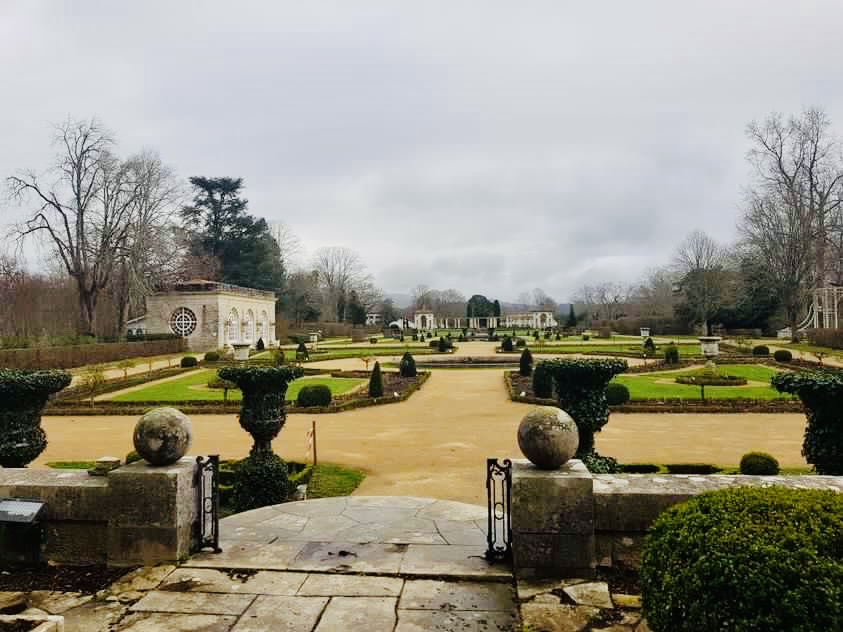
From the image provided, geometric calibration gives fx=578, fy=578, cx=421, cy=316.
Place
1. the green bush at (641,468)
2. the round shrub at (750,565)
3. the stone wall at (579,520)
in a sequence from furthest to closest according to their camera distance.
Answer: the green bush at (641,468) → the stone wall at (579,520) → the round shrub at (750,565)

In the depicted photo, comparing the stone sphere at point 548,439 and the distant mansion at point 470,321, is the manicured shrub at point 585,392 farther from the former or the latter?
the distant mansion at point 470,321

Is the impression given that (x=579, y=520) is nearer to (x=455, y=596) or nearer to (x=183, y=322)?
(x=455, y=596)

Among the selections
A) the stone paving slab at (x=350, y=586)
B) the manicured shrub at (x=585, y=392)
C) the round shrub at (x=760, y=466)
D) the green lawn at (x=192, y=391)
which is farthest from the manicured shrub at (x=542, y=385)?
the stone paving slab at (x=350, y=586)

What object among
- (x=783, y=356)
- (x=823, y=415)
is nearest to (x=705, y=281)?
(x=783, y=356)

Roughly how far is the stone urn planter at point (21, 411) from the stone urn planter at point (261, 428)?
1923 millimetres

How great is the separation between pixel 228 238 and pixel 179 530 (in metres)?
53.8

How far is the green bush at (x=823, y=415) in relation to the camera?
5.53 meters

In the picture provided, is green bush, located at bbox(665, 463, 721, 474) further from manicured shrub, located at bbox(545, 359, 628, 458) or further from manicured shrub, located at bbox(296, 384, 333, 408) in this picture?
manicured shrub, located at bbox(296, 384, 333, 408)

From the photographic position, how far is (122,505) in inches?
175

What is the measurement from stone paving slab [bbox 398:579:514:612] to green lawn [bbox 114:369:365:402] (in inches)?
588

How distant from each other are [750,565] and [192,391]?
20.6 metres

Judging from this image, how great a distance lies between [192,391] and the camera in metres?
20.5

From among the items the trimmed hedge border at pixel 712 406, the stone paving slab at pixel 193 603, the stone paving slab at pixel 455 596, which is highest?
the stone paving slab at pixel 193 603

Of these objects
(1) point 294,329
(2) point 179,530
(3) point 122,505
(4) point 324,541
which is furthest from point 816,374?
(1) point 294,329
